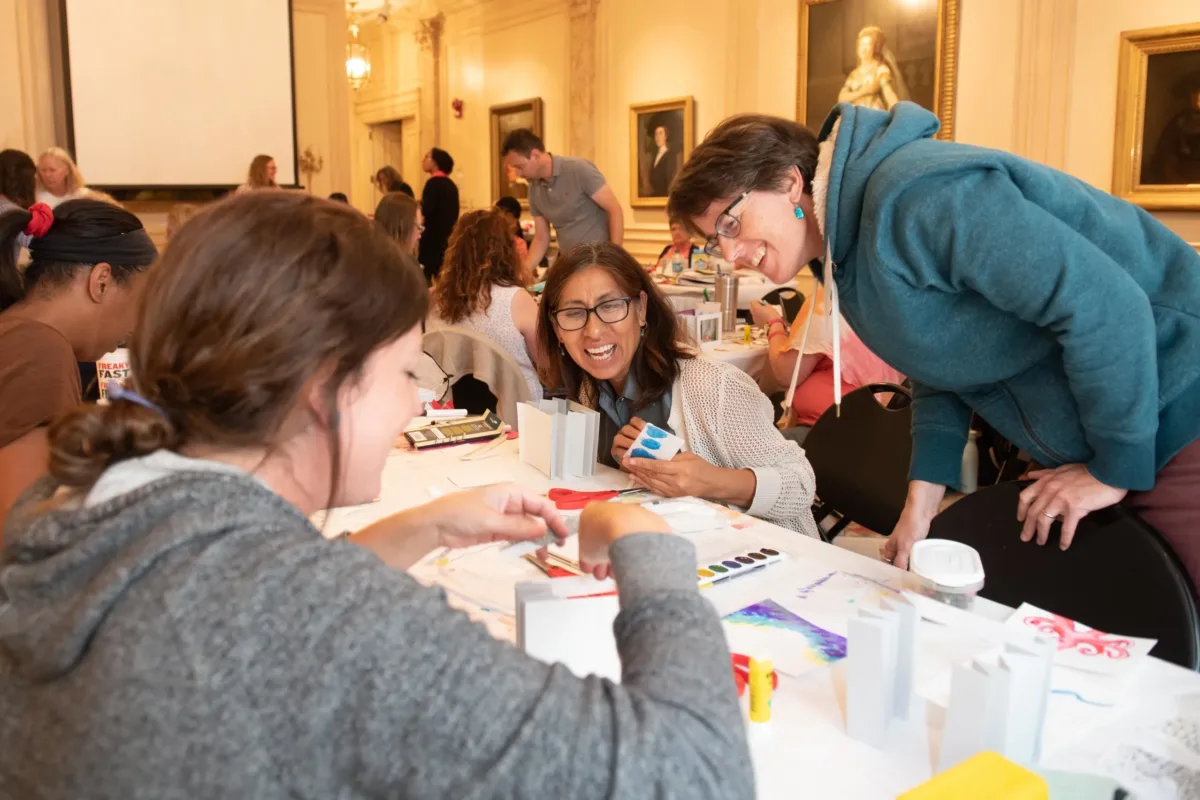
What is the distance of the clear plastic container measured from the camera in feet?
4.55

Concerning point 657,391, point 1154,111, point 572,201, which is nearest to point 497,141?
point 572,201

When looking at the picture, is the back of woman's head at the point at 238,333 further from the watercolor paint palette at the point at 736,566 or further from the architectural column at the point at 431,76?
the architectural column at the point at 431,76

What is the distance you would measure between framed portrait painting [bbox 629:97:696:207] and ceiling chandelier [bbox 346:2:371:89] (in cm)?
366

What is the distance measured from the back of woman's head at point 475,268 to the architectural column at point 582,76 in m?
5.58

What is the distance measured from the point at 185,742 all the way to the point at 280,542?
145 mm

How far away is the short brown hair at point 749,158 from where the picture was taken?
5.56 feet

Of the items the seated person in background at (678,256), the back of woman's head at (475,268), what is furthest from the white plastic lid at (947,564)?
the seated person in background at (678,256)

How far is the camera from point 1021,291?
4.56ft

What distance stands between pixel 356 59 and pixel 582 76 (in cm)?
333

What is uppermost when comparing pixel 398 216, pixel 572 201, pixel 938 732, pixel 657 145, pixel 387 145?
pixel 387 145

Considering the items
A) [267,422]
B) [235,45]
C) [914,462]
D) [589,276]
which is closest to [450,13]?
[235,45]

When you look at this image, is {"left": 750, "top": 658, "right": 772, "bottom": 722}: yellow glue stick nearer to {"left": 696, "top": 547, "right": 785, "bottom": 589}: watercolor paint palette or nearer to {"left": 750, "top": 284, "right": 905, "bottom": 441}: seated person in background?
{"left": 696, "top": 547, "right": 785, "bottom": 589}: watercolor paint palette

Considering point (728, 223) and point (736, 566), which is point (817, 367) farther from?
point (736, 566)

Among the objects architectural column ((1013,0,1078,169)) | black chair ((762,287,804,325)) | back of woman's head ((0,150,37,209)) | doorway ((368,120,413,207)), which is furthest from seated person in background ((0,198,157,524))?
doorway ((368,120,413,207))
